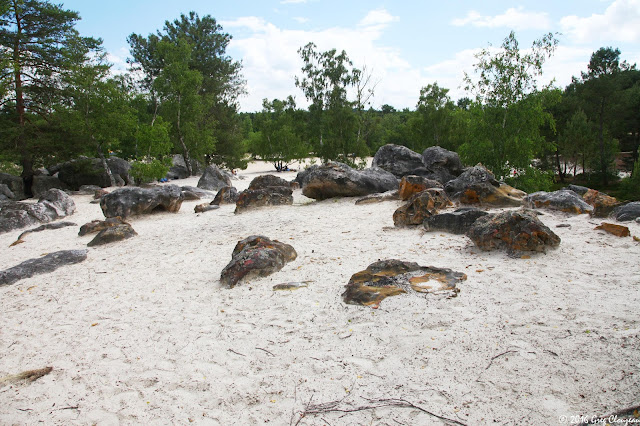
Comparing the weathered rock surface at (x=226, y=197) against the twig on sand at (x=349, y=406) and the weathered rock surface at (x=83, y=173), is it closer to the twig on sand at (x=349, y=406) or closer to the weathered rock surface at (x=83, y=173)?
the weathered rock surface at (x=83, y=173)

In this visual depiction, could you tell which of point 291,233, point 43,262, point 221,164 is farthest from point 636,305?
point 221,164

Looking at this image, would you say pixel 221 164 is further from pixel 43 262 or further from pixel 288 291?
pixel 288 291

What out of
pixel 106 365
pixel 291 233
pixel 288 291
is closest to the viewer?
pixel 106 365

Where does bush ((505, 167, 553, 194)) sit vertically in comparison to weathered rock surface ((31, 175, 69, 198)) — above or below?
below

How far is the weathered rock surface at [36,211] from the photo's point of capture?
1191 centimetres

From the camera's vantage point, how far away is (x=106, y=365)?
400cm

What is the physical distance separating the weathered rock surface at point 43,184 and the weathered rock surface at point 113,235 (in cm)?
1395

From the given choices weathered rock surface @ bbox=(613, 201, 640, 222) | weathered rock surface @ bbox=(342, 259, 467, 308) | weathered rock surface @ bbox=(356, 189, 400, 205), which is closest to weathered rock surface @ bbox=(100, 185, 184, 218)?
weathered rock surface @ bbox=(356, 189, 400, 205)

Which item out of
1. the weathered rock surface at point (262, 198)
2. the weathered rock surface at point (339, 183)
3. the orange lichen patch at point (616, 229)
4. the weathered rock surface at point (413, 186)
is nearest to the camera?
the orange lichen patch at point (616, 229)

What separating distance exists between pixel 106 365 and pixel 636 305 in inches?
216

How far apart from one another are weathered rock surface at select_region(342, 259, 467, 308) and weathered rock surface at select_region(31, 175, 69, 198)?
20922mm

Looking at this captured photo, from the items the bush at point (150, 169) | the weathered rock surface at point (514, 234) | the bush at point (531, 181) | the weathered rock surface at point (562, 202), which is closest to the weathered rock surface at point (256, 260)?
the weathered rock surface at point (514, 234)

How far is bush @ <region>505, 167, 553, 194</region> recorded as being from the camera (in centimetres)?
1573

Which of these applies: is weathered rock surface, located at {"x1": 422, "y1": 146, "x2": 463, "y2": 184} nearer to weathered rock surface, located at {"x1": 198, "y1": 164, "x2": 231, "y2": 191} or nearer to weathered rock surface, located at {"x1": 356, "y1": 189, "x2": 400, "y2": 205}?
weathered rock surface, located at {"x1": 356, "y1": 189, "x2": 400, "y2": 205}
